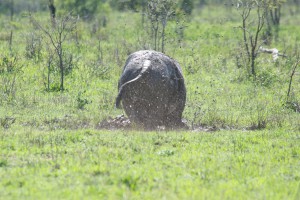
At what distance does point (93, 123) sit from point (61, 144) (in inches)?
86.1

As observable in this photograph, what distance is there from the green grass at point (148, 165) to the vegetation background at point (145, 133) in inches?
0.7

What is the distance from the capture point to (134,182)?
23.8 feet

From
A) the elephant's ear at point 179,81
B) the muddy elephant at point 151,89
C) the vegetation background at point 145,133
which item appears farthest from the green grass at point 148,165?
the elephant's ear at point 179,81

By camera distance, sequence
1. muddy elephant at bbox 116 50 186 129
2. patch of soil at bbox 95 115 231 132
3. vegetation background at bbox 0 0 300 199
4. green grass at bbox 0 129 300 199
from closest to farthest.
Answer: green grass at bbox 0 129 300 199, vegetation background at bbox 0 0 300 199, muddy elephant at bbox 116 50 186 129, patch of soil at bbox 95 115 231 132

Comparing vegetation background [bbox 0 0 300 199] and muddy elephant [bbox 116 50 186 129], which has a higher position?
muddy elephant [bbox 116 50 186 129]

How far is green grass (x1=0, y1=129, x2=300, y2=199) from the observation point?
22.9ft

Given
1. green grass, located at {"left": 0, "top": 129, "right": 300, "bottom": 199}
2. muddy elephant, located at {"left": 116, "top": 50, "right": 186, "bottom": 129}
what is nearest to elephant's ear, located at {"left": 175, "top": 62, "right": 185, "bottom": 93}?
muddy elephant, located at {"left": 116, "top": 50, "right": 186, "bottom": 129}

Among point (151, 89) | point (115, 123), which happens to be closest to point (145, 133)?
point (151, 89)

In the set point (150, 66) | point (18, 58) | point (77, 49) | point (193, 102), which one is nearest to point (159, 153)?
point (150, 66)

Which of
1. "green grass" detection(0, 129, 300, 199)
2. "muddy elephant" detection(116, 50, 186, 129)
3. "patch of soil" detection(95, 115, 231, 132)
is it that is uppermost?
"muddy elephant" detection(116, 50, 186, 129)

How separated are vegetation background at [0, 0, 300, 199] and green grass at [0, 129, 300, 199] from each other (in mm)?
17

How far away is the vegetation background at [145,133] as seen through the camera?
23.8ft

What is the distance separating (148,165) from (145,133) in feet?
7.12

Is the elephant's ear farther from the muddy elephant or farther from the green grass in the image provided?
the green grass
